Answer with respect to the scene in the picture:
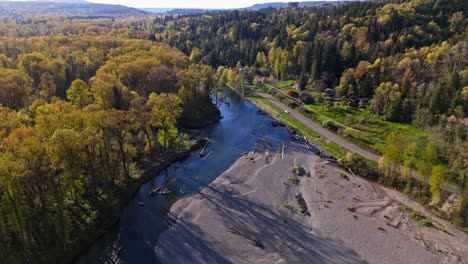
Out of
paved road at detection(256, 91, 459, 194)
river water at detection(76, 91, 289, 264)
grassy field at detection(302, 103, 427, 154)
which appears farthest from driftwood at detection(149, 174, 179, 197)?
grassy field at detection(302, 103, 427, 154)

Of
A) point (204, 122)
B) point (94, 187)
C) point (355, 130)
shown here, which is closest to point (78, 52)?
point (204, 122)

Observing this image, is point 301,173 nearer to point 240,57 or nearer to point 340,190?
point 340,190

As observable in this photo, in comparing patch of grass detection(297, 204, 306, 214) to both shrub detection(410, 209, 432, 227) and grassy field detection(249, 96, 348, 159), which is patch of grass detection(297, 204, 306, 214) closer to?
shrub detection(410, 209, 432, 227)

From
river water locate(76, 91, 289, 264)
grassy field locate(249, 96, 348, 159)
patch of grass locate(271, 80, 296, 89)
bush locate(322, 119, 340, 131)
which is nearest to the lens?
river water locate(76, 91, 289, 264)

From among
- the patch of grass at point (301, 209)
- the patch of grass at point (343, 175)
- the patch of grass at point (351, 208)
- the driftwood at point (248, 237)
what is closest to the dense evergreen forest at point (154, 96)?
the patch of grass at point (343, 175)

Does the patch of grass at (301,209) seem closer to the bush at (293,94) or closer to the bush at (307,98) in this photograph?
the bush at (307,98)

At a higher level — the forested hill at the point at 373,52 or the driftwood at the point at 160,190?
the forested hill at the point at 373,52
